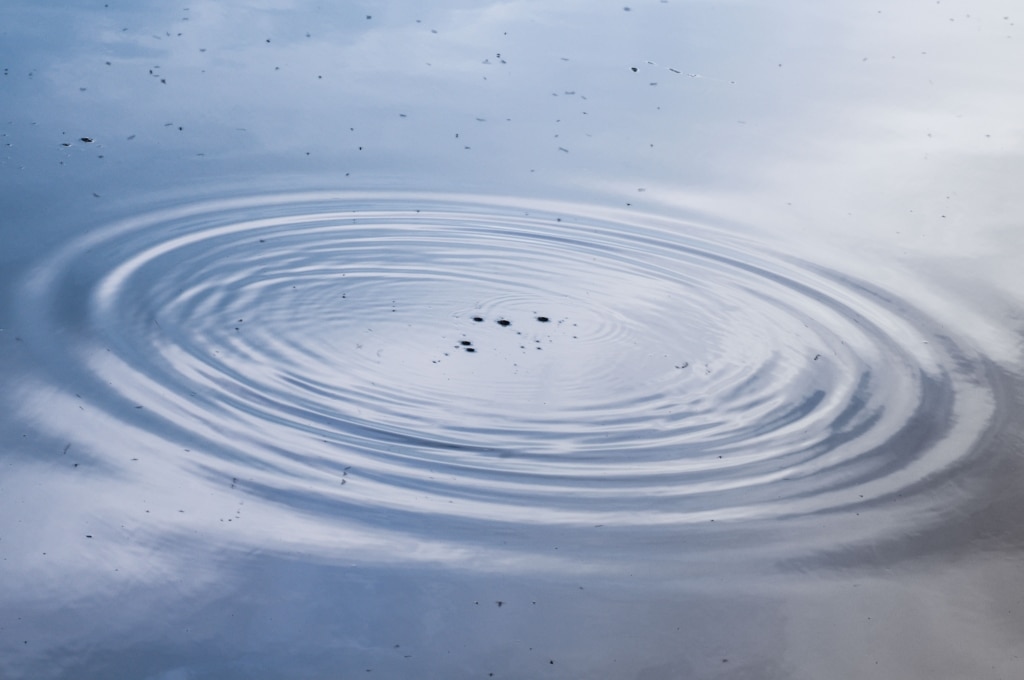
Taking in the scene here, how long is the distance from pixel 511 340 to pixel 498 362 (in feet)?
0.51

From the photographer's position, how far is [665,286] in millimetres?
3781

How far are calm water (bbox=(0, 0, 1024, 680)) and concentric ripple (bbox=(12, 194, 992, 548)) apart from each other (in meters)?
0.01

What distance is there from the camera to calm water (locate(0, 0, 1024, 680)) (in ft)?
7.17

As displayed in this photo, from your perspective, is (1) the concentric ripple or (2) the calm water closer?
(2) the calm water

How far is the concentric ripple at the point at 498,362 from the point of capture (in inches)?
104

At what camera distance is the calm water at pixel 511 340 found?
2.19 meters

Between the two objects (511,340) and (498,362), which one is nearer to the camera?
(498,362)

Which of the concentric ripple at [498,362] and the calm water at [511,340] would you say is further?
the concentric ripple at [498,362]

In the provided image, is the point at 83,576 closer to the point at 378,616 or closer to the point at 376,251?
the point at 378,616

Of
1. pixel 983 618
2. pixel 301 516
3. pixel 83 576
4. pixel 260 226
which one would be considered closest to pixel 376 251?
pixel 260 226

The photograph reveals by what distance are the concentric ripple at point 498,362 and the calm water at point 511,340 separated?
0.01 metres

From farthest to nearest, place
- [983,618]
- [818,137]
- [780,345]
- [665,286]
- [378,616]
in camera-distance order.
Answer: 1. [818,137]
2. [665,286]
3. [780,345]
4. [983,618]
5. [378,616]

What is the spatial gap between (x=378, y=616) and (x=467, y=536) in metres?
0.32

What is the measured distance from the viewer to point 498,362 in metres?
3.19
